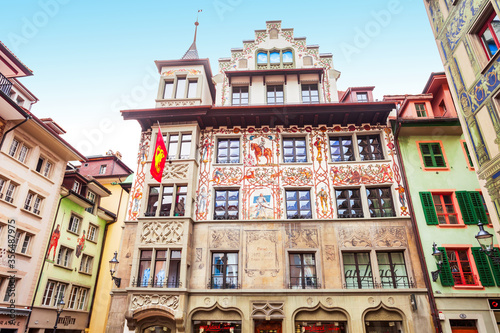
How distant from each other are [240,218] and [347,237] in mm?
5782

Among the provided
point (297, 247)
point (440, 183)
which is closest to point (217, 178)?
point (297, 247)

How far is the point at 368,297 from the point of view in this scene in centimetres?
1631

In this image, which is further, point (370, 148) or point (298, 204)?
point (370, 148)

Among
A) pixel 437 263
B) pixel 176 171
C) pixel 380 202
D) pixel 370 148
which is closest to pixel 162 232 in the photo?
pixel 176 171

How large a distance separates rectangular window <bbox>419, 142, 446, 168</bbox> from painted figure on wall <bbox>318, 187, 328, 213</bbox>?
594cm

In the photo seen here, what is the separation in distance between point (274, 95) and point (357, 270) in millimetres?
11769

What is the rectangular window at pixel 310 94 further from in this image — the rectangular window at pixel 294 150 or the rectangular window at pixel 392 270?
the rectangular window at pixel 392 270

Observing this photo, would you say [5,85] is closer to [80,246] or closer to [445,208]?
[80,246]

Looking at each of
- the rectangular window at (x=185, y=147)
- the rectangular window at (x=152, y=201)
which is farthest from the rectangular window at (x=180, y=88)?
the rectangular window at (x=152, y=201)

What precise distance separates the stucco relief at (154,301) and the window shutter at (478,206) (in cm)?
1582

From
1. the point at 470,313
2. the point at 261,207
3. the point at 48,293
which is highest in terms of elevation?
the point at 261,207

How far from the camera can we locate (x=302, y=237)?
1791 cm

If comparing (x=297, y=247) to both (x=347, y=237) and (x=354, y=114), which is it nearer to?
(x=347, y=237)

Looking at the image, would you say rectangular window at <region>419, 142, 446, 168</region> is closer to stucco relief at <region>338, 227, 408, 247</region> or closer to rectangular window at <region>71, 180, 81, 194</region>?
stucco relief at <region>338, 227, 408, 247</region>
